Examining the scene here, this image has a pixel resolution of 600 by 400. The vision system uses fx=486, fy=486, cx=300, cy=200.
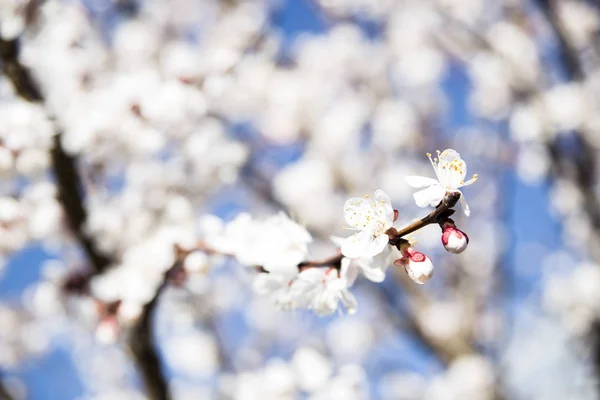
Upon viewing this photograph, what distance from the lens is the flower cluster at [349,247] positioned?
1131 millimetres

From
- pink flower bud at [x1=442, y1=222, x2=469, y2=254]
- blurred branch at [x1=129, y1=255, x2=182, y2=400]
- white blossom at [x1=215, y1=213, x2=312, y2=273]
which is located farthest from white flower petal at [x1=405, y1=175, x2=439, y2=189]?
blurred branch at [x1=129, y1=255, x2=182, y2=400]

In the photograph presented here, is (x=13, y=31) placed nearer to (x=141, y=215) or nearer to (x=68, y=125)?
Answer: (x=68, y=125)

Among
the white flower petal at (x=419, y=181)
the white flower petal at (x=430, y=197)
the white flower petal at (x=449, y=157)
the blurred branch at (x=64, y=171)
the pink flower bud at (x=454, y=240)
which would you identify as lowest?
the blurred branch at (x=64, y=171)

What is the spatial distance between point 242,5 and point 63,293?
13.6 feet

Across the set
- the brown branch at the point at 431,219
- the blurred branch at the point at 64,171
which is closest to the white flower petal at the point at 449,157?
the brown branch at the point at 431,219

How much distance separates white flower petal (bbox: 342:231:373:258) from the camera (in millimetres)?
1178

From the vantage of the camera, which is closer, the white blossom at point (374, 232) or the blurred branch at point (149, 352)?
the white blossom at point (374, 232)

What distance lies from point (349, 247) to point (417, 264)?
17 centimetres

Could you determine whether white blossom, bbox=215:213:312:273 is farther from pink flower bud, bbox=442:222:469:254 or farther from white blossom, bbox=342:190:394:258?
pink flower bud, bbox=442:222:469:254

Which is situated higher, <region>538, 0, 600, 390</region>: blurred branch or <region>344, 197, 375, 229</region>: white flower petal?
<region>344, 197, 375, 229</region>: white flower petal

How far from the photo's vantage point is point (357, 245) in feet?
3.89

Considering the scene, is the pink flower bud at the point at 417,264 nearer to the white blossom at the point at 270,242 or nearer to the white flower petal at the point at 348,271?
the white flower petal at the point at 348,271

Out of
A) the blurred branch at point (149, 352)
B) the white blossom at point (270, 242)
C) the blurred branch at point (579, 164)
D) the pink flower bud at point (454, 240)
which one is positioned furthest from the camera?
the blurred branch at point (579, 164)

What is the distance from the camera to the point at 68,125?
2205 mm
